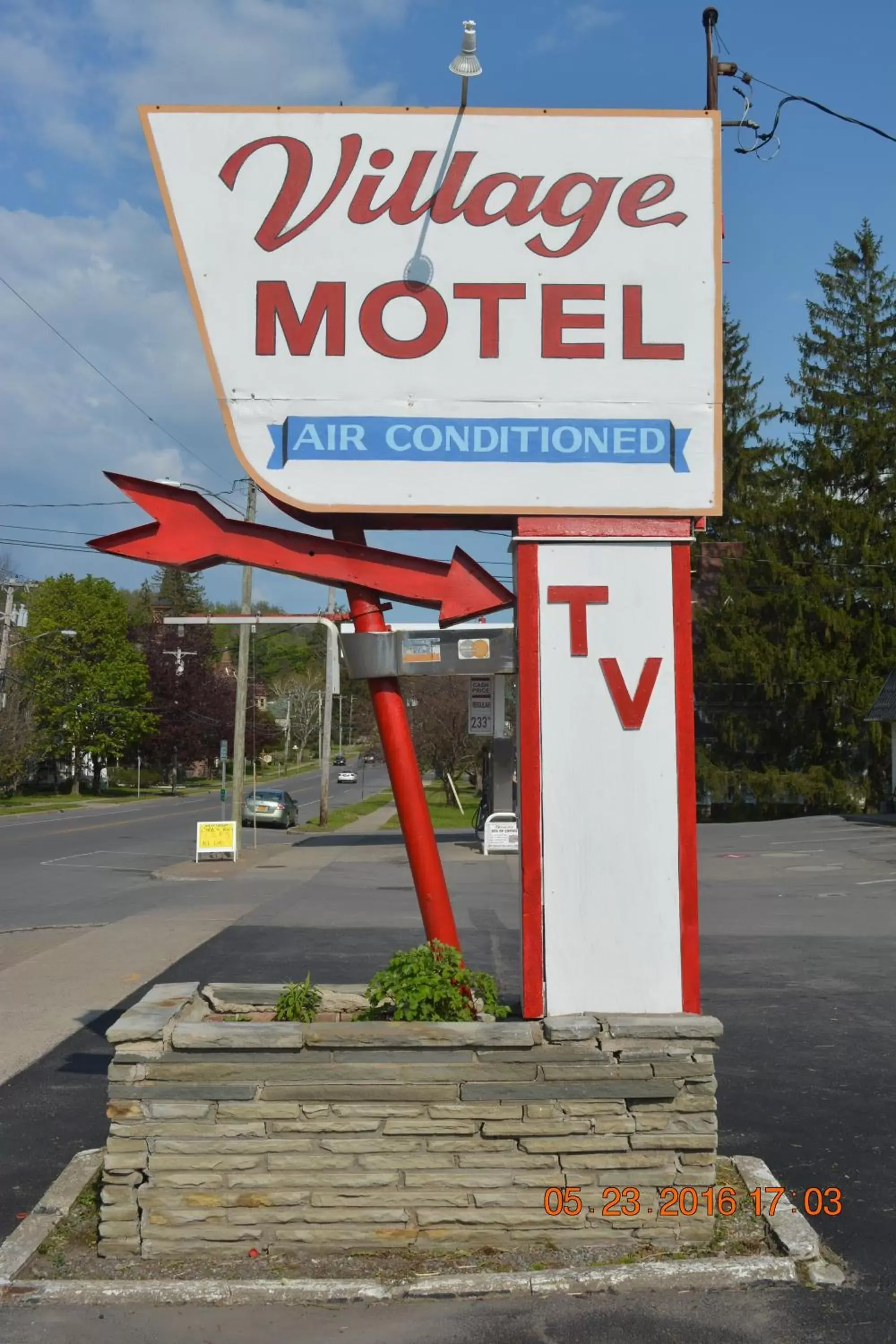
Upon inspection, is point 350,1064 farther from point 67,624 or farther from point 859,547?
point 67,624

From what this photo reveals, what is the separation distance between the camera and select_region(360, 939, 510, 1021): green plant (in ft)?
17.0

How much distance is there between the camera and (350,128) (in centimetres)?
571

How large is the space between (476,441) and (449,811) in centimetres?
4059

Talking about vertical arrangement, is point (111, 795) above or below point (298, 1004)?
below

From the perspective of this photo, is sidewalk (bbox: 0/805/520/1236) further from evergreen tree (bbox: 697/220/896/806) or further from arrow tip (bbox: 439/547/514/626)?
evergreen tree (bbox: 697/220/896/806)

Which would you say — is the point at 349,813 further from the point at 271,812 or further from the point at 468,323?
the point at 468,323

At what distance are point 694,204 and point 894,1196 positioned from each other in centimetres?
459

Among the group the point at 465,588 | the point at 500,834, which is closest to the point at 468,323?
the point at 465,588

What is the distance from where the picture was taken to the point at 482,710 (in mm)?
24578

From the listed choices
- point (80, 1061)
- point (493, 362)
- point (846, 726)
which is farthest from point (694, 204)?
point (846, 726)

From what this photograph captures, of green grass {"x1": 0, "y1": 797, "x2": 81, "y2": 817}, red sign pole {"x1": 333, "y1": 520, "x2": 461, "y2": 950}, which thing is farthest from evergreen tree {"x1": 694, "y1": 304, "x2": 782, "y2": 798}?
red sign pole {"x1": 333, "y1": 520, "x2": 461, "y2": 950}

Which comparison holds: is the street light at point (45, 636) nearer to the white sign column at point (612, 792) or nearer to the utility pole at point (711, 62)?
the utility pole at point (711, 62)

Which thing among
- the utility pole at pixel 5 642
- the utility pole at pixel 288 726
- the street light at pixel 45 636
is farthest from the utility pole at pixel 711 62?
the utility pole at pixel 288 726

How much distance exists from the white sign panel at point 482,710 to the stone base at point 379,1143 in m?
19.1
